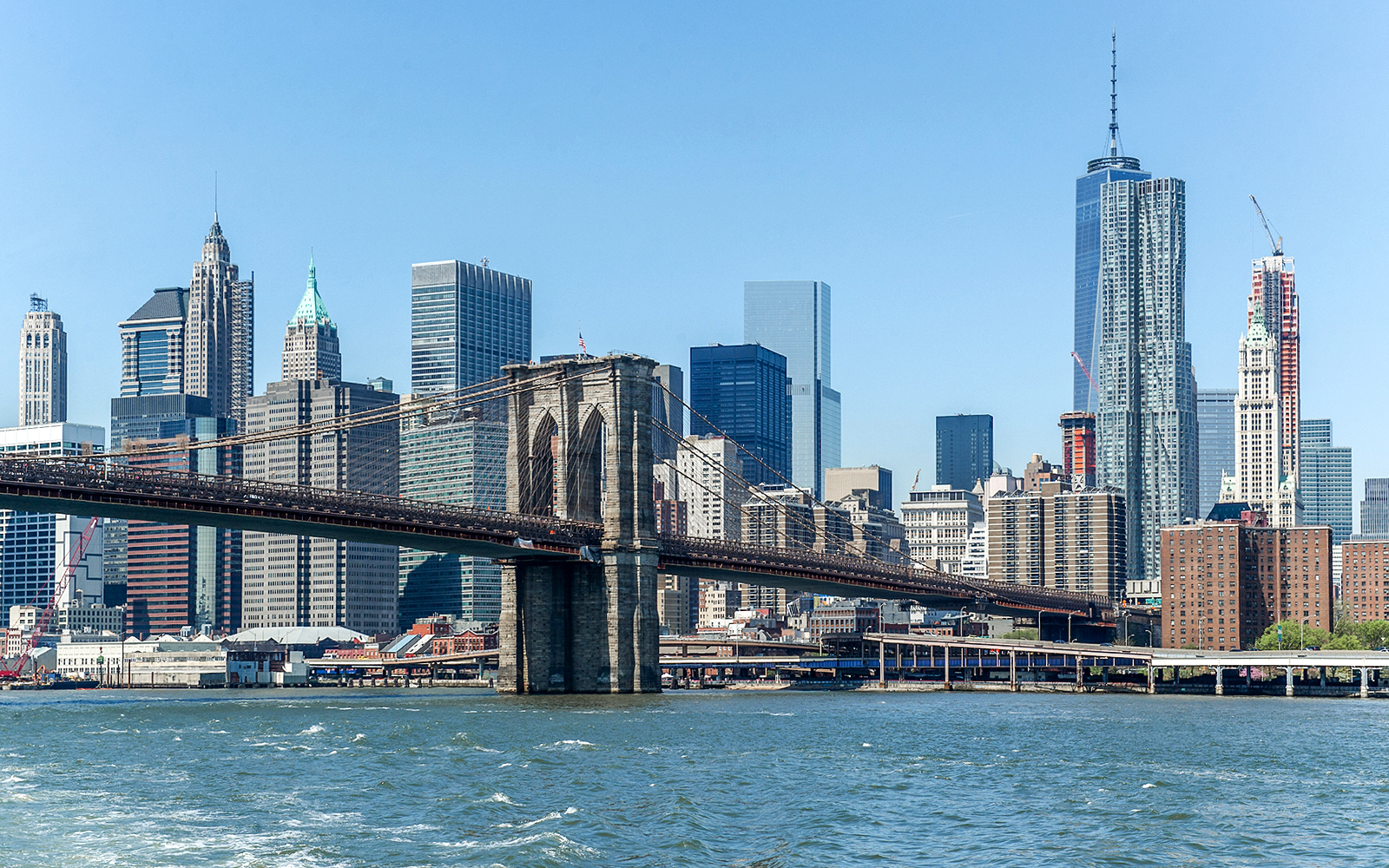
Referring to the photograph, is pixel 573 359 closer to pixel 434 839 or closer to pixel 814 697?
pixel 814 697

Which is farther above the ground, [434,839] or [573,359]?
[573,359]

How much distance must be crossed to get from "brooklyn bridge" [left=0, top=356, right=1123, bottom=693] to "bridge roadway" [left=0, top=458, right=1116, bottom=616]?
4.7 inches

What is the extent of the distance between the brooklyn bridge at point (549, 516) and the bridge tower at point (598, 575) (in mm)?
88

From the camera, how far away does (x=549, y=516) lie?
4897 inches

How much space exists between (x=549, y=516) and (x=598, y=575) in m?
10.2

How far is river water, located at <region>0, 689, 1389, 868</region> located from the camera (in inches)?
1731

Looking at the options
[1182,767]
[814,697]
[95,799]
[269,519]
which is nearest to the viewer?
[95,799]

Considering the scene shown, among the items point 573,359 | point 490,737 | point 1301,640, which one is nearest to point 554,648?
point 573,359

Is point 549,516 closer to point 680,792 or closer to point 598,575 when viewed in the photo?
point 598,575

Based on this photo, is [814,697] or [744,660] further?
[744,660]

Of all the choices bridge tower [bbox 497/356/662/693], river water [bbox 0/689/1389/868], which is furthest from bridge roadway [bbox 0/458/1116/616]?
river water [bbox 0/689/1389/868]

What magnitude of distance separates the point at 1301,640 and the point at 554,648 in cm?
10632

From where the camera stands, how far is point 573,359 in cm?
12238

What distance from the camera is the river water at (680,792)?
1731 inches
